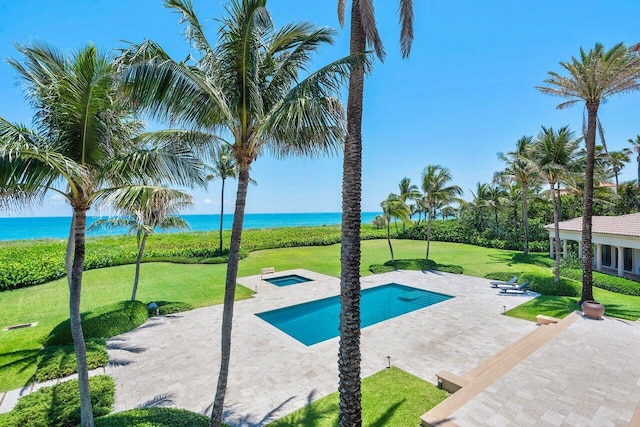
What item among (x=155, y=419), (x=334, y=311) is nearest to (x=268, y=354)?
(x=155, y=419)

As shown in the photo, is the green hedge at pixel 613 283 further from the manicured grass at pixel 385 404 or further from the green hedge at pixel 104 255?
the green hedge at pixel 104 255

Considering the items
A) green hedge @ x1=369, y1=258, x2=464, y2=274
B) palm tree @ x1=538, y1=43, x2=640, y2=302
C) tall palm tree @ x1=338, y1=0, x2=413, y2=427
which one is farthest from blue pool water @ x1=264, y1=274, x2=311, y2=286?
palm tree @ x1=538, y1=43, x2=640, y2=302

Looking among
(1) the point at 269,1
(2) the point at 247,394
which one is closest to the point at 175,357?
(2) the point at 247,394

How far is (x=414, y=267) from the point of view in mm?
22609

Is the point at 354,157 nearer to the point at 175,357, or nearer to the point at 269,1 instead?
the point at 269,1

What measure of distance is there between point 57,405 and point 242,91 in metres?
7.73

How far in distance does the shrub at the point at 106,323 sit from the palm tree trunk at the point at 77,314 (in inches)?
223

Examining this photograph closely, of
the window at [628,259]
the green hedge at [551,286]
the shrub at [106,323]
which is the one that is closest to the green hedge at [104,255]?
the shrub at [106,323]

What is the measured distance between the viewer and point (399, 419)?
6398 mm

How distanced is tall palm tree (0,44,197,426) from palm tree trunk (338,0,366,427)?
3.08 meters

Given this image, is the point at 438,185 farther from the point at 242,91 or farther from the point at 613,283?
the point at 242,91

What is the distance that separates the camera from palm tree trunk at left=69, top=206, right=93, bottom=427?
5387 mm

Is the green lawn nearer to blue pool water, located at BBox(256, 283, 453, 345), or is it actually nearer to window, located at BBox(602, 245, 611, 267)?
blue pool water, located at BBox(256, 283, 453, 345)

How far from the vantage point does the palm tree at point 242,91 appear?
4.77 meters
